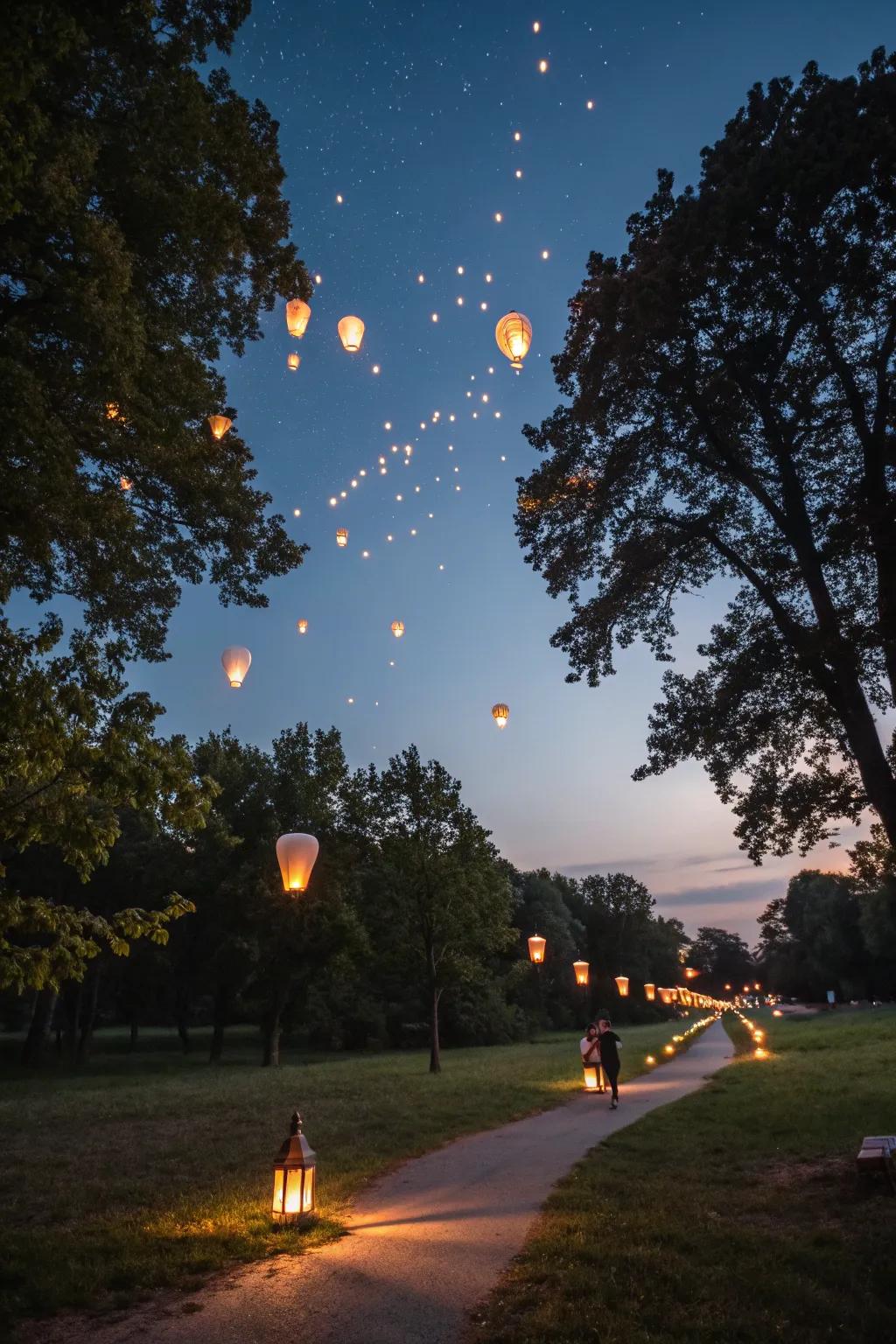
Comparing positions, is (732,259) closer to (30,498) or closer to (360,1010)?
(30,498)

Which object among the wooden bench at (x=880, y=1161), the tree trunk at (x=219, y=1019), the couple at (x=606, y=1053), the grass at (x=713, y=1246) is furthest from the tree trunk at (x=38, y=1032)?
the wooden bench at (x=880, y=1161)

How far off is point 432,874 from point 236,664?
1539 cm

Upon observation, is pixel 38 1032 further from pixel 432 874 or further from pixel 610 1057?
pixel 610 1057

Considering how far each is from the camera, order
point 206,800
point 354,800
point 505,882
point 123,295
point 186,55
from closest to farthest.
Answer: point 206,800
point 123,295
point 186,55
point 505,882
point 354,800

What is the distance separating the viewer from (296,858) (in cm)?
1122

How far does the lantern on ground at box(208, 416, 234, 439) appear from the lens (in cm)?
1202

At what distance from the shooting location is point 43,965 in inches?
224

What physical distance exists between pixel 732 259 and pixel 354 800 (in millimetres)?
25908

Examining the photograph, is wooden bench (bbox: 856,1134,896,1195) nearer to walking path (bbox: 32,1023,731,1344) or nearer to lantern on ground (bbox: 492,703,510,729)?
walking path (bbox: 32,1023,731,1344)

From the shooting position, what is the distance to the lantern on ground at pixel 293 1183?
738 centimetres

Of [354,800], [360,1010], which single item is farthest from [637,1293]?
[360,1010]

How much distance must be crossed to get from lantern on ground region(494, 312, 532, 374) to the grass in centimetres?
1034

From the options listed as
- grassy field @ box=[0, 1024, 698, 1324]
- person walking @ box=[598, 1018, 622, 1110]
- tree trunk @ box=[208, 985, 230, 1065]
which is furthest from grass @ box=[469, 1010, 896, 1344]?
tree trunk @ box=[208, 985, 230, 1065]

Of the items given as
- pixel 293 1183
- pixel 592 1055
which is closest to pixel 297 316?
pixel 293 1183
